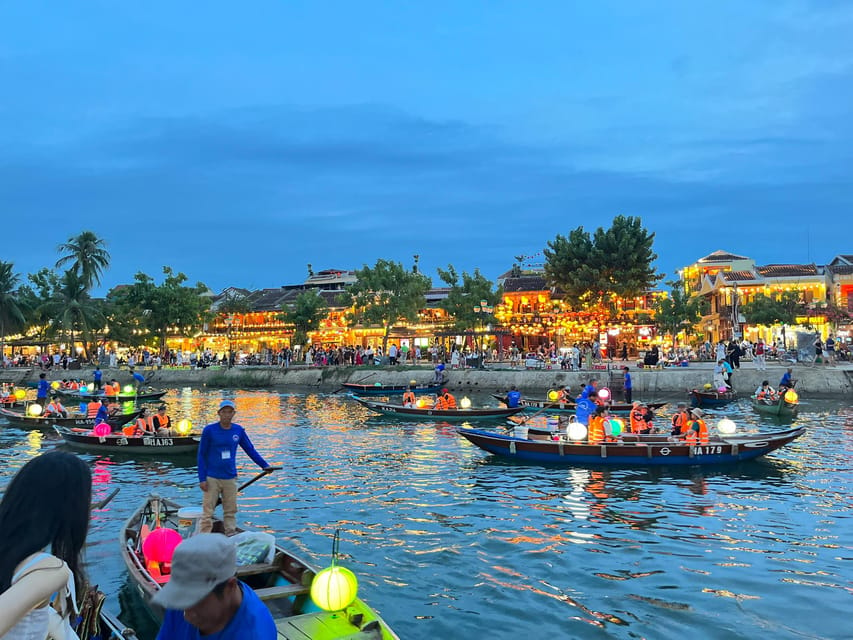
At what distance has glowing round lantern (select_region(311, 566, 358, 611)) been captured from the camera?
6531 millimetres

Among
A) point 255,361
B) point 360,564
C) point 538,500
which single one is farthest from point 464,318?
point 360,564

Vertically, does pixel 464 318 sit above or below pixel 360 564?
above

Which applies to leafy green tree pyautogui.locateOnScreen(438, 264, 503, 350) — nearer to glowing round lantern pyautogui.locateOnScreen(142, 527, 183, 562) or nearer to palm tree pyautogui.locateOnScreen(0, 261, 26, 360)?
palm tree pyautogui.locateOnScreen(0, 261, 26, 360)

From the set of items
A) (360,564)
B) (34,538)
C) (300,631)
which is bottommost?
(360,564)

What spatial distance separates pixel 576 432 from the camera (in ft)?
58.7

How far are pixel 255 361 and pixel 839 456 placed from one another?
5157 cm

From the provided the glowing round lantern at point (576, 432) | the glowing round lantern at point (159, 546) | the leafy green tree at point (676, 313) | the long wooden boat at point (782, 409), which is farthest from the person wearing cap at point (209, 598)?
the leafy green tree at point (676, 313)

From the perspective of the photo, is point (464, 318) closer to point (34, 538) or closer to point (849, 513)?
point (849, 513)

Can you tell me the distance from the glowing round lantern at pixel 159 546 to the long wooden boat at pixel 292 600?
0.14 m

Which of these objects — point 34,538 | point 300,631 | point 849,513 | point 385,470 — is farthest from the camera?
point 385,470

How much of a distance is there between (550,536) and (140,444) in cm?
1304

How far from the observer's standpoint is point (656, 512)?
13.5 m

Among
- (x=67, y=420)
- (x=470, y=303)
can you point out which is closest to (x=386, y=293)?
(x=470, y=303)

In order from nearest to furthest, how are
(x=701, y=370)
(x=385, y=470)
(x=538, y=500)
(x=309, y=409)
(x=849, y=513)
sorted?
1. (x=849, y=513)
2. (x=538, y=500)
3. (x=385, y=470)
4. (x=309, y=409)
5. (x=701, y=370)
